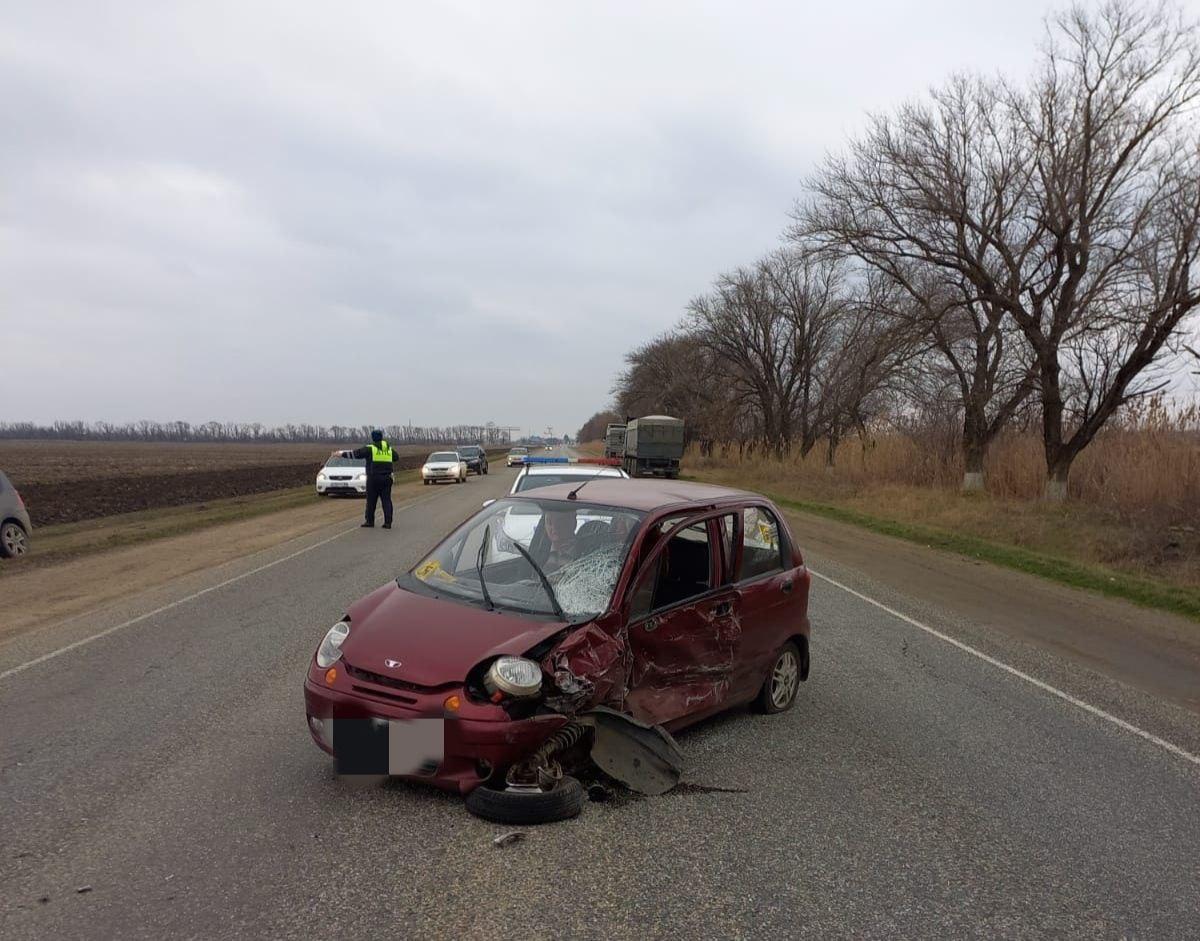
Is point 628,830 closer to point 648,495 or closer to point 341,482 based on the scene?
point 648,495

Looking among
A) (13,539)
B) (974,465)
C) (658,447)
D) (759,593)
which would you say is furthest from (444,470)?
(759,593)

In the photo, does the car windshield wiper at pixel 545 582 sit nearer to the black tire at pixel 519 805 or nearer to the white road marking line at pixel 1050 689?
the black tire at pixel 519 805

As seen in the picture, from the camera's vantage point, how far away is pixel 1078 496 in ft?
67.1

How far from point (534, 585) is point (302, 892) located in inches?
76.7

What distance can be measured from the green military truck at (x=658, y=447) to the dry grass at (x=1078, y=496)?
12323mm

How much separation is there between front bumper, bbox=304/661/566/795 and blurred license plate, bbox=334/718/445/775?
3 centimetres

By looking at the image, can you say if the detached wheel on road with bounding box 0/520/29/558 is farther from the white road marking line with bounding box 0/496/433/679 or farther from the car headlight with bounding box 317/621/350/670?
the car headlight with bounding box 317/621/350/670

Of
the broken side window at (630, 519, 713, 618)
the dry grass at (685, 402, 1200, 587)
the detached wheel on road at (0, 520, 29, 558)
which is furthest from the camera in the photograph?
the dry grass at (685, 402, 1200, 587)

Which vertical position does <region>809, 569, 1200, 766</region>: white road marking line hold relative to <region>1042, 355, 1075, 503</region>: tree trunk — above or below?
Answer: below

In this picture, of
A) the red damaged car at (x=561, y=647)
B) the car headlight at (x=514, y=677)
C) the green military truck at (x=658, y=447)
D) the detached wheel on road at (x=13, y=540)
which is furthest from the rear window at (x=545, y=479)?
the green military truck at (x=658, y=447)

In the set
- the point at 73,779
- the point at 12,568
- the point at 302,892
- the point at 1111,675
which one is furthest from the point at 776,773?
the point at 12,568

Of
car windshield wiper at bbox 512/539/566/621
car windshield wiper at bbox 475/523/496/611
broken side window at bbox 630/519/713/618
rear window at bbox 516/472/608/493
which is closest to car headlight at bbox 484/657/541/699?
car windshield wiper at bbox 512/539/566/621

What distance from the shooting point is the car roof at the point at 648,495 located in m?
5.18

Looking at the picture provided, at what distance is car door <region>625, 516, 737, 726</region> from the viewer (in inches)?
177
